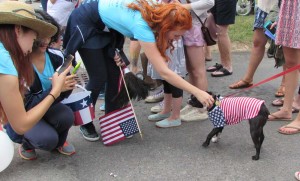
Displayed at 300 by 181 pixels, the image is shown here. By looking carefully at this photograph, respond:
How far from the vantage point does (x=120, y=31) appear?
280cm

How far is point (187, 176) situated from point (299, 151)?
954mm

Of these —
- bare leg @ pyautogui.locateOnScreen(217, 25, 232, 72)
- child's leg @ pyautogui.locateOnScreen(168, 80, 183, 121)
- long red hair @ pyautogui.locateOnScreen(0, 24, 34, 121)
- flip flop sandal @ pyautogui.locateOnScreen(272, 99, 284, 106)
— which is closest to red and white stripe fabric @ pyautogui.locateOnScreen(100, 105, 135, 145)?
child's leg @ pyautogui.locateOnScreen(168, 80, 183, 121)

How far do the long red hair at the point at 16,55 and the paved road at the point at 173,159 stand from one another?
0.70 meters

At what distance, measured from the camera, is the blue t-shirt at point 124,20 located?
8.41 feet

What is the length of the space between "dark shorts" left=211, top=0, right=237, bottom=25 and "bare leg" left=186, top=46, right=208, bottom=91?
146 centimetres

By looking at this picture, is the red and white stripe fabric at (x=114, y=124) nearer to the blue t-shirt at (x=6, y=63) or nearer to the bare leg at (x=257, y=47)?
the blue t-shirt at (x=6, y=63)

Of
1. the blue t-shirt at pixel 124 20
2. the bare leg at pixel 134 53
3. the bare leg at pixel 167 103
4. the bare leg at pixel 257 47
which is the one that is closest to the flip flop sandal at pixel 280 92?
the bare leg at pixel 257 47

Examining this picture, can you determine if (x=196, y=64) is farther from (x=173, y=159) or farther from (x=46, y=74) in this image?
(x=46, y=74)

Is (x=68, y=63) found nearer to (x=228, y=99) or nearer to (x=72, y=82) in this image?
(x=72, y=82)

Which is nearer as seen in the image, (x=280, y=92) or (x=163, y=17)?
(x=163, y=17)

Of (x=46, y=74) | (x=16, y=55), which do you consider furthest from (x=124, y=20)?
(x=16, y=55)

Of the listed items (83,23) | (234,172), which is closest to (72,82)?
(83,23)

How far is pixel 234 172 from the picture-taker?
2637mm

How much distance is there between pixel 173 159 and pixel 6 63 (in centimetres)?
145
